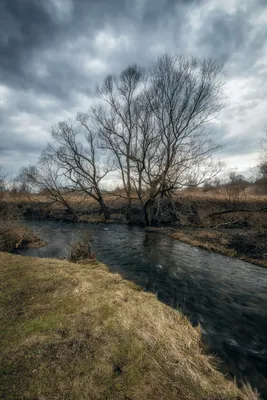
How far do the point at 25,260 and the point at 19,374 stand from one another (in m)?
4.97

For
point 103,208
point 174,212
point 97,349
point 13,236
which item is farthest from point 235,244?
point 103,208

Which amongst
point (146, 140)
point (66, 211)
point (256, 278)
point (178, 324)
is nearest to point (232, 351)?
point (178, 324)

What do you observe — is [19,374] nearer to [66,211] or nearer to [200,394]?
[200,394]

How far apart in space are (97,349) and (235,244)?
10263mm

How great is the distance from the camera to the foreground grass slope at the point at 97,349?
87.0 inches

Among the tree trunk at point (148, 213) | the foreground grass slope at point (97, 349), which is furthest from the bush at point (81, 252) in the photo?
the tree trunk at point (148, 213)

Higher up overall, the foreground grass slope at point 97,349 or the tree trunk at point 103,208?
the tree trunk at point 103,208

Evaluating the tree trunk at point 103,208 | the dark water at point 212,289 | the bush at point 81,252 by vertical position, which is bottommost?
the dark water at point 212,289

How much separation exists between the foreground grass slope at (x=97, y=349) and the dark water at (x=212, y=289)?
841mm

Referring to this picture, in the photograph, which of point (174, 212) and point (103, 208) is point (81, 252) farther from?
point (103, 208)

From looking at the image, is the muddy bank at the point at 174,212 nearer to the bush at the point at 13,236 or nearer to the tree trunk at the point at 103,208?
the tree trunk at the point at 103,208

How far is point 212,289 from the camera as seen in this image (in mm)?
6316

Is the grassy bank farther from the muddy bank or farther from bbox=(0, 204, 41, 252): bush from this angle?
bbox=(0, 204, 41, 252): bush

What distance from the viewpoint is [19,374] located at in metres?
2.32
